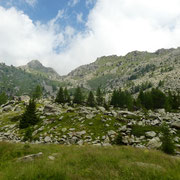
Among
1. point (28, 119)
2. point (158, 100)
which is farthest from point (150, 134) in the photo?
point (158, 100)

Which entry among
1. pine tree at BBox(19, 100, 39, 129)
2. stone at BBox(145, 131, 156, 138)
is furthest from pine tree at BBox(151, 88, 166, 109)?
pine tree at BBox(19, 100, 39, 129)

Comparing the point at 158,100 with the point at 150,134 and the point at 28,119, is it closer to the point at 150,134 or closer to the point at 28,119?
the point at 150,134

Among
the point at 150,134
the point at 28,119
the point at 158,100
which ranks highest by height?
the point at 158,100

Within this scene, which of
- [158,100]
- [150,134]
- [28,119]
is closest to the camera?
[150,134]

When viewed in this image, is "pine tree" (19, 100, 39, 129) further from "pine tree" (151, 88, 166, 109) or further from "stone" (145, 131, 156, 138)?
"pine tree" (151, 88, 166, 109)

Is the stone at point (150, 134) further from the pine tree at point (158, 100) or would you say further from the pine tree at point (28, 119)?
the pine tree at point (158, 100)

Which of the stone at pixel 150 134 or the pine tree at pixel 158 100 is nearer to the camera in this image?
the stone at pixel 150 134

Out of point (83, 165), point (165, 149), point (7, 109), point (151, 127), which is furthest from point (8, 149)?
point (7, 109)

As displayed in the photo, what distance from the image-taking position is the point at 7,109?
62062 mm

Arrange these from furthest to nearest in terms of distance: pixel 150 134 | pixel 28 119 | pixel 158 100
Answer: pixel 158 100
pixel 28 119
pixel 150 134

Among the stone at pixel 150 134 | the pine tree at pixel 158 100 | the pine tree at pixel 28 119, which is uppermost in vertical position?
the pine tree at pixel 158 100

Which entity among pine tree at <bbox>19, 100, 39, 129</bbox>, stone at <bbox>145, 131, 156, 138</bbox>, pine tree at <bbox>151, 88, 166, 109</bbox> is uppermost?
pine tree at <bbox>151, 88, 166, 109</bbox>

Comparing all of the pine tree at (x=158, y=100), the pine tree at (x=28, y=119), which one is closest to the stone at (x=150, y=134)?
the pine tree at (x=28, y=119)

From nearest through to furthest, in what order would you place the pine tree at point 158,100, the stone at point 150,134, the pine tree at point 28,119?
the stone at point 150,134 → the pine tree at point 28,119 → the pine tree at point 158,100
